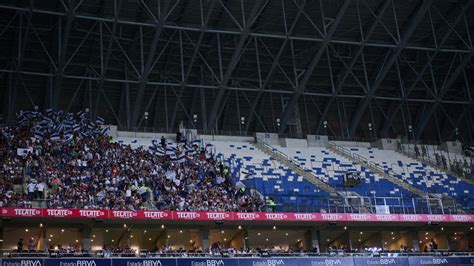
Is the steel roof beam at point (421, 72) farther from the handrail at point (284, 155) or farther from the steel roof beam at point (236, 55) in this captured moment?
the steel roof beam at point (236, 55)

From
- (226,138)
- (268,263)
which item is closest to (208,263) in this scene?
(268,263)

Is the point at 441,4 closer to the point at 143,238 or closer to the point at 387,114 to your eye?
the point at 387,114

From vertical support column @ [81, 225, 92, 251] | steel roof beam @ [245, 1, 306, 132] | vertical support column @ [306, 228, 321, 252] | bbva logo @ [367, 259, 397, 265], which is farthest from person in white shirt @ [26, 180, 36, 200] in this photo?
steel roof beam @ [245, 1, 306, 132]

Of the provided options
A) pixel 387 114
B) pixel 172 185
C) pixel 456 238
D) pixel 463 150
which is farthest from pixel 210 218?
pixel 463 150

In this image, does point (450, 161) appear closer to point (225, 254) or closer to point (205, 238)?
point (205, 238)

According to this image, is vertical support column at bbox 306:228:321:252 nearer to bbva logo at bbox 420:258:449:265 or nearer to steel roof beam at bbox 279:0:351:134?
bbva logo at bbox 420:258:449:265

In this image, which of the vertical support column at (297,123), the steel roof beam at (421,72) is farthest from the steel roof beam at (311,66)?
the steel roof beam at (421,72)

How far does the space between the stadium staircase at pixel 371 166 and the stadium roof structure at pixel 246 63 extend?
2438 mm

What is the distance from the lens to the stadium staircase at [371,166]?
57013 millimetres

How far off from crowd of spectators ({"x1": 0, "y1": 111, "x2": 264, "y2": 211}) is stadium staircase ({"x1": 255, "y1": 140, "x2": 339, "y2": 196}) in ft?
21.9

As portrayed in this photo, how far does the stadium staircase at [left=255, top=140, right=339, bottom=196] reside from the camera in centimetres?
5423

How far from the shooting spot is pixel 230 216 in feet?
149

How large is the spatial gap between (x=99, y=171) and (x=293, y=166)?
17365mm

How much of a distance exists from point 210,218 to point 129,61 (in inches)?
609
